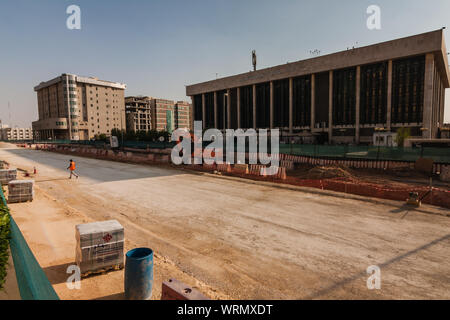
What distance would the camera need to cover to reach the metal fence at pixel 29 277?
4.48 meters

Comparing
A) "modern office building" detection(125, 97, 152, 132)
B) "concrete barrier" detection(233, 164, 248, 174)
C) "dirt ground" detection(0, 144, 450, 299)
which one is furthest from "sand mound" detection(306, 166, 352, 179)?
"modern office building" detection(125, 97, 152, 132)

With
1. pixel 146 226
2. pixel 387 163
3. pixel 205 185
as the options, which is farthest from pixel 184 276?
pixel 387 163

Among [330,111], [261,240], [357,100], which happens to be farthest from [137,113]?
[261,240]

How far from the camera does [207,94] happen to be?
89.8m

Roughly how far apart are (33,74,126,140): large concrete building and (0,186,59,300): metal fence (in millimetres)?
128483

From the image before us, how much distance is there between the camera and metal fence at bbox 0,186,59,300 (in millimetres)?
4477

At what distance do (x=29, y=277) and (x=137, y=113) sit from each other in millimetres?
152022

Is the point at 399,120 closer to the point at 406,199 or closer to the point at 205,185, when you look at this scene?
the point at 406,199

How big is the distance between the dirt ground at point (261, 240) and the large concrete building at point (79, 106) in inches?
4784

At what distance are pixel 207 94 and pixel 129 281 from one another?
289 ft

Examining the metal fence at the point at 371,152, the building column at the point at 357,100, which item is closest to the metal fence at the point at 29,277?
the metal fence at the point at 371,152

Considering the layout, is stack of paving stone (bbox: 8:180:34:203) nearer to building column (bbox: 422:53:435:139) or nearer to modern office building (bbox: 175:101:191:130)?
building column (bbox: 422:53:435:139)

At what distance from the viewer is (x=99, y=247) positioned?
6699 mm

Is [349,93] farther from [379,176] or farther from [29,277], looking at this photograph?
[29,277]
